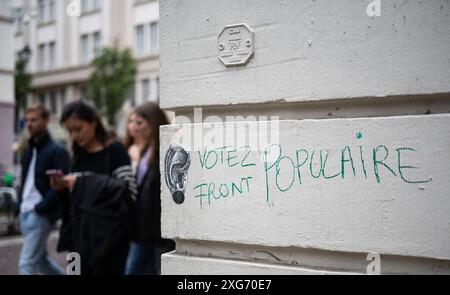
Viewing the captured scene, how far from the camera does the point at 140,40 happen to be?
89.9 ft

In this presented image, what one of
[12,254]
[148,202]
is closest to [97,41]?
[12,254]

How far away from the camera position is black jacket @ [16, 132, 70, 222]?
408cm

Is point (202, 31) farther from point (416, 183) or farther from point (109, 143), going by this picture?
point (109, 143)

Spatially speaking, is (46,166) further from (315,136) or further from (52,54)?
(52,54)

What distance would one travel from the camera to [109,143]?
3852 millimetres

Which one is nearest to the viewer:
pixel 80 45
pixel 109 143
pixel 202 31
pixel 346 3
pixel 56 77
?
pixel 346 3

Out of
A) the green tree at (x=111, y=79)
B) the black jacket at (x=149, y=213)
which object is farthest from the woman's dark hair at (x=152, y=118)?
the green tree at (x=111, y=79)

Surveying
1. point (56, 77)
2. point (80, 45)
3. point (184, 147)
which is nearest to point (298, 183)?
point (184, 147)

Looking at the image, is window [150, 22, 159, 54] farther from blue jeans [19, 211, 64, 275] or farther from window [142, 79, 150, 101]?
blue jeans [19, 211, 64, 275]

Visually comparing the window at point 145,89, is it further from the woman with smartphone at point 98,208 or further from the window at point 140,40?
the woman with smartphone at point 98,208

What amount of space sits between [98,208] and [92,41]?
24.7 meters

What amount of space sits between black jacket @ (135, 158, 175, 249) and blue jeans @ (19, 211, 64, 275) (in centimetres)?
116
